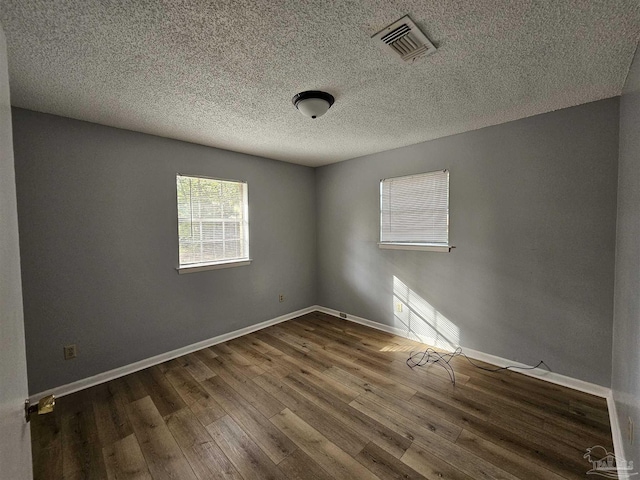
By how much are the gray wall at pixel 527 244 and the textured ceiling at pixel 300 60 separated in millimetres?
327

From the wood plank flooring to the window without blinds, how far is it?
48.6 inches

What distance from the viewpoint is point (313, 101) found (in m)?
1.93

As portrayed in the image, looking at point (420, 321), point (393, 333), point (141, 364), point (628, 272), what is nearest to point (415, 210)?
point (420, 321)

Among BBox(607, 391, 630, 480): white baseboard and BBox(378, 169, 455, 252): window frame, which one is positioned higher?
BBox(378, 169, 455, 252): window frame

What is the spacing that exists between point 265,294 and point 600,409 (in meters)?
3.44

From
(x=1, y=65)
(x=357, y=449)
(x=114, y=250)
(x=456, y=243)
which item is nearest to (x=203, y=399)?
(x=357, y=449)

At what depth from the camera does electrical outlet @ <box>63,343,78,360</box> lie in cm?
230

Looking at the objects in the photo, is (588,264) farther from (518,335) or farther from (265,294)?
(265,294)

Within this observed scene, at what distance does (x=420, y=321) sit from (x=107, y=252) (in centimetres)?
340

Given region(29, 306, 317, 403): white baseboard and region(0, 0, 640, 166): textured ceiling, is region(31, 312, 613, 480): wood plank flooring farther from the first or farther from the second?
region(0, 0, 640, 166): textured ceiling

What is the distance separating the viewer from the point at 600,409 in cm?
202

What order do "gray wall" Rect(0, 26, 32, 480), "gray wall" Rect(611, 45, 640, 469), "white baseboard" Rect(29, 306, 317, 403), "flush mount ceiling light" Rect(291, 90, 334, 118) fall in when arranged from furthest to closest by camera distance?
"white baseboard" Rect(29, 306, 317, 403), "flush mount ceiling light" Rect(291, 90, 334, 118), "gray wall" Rect(611, 45, 640, 469), "gray wall" Rect(0, 26, 32, 480)

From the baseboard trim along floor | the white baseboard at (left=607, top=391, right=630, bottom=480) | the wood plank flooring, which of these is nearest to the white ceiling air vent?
the wood plank flooring

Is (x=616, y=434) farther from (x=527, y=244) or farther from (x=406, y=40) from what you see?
(x=406, y=40)
